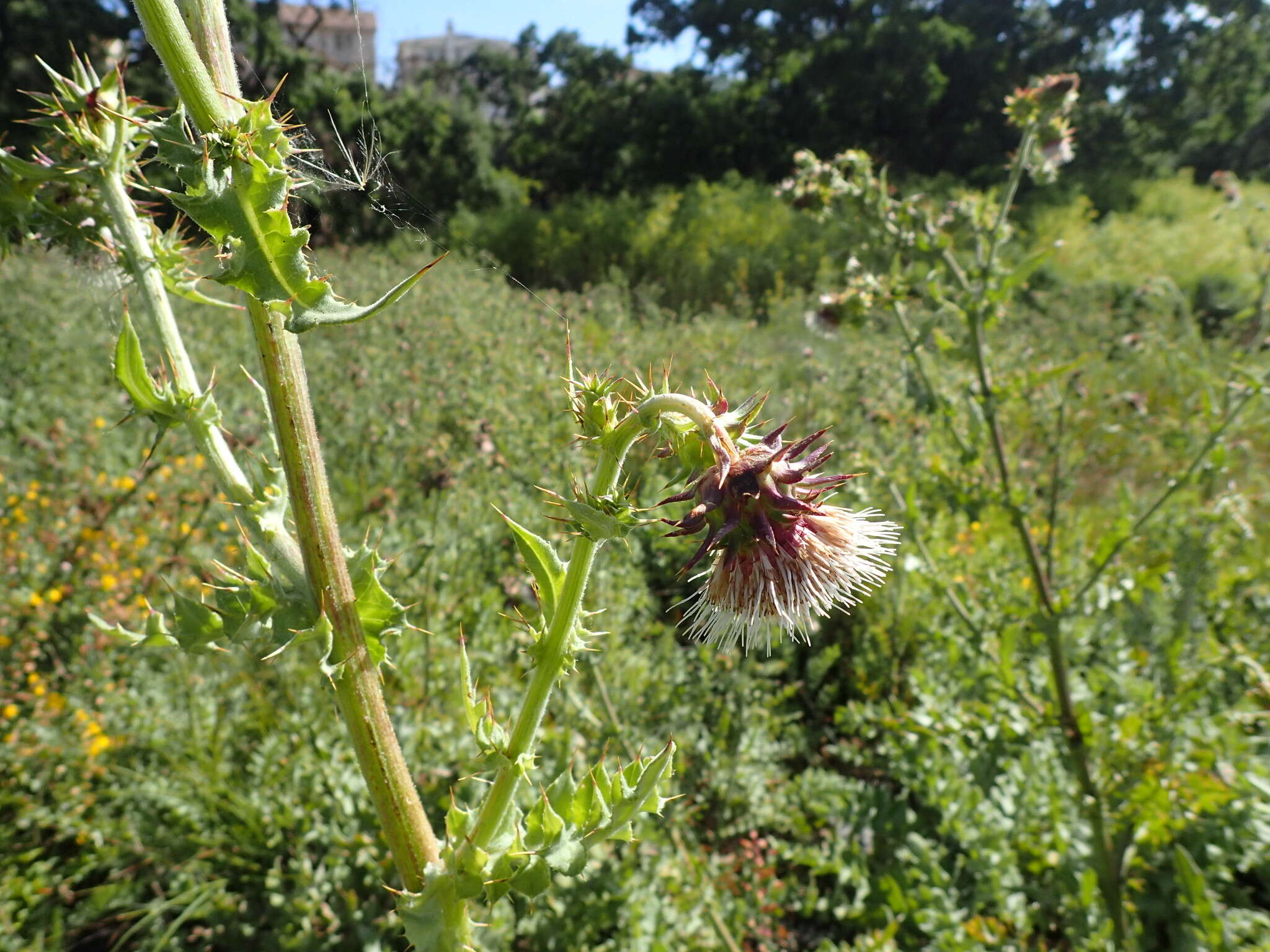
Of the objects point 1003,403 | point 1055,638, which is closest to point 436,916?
point 1055,638

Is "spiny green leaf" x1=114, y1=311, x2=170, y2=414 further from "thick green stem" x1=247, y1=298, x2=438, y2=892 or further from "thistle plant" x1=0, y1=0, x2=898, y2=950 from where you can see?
"thick green stem" x1=247, y1=298, x2=438, y2=892

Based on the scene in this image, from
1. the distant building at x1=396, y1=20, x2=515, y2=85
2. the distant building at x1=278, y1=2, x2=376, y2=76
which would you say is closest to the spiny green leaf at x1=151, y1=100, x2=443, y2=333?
the distant building at x1=278, y1=2, x2=376, y2=76

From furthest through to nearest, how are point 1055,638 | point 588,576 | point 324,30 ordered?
1. point 324,30
2. point 1055,638
3. point 588,576

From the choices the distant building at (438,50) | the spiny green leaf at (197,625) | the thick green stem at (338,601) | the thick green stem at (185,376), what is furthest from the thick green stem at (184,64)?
the distant building at (438,50)

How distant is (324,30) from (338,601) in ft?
76.9

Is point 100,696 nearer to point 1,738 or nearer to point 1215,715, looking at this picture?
point 1,738

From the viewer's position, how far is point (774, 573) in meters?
1.04

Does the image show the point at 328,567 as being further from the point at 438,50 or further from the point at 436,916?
the point at 438,50

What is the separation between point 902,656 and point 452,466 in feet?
8.44

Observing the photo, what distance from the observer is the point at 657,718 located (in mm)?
3213

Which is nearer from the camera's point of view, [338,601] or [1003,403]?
[338,601]

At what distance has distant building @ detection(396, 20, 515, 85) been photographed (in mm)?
22391

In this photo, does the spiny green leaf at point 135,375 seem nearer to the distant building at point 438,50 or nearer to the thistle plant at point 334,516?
the thistle plant at point 334,516

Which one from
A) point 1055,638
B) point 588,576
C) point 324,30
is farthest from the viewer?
point 324,30
